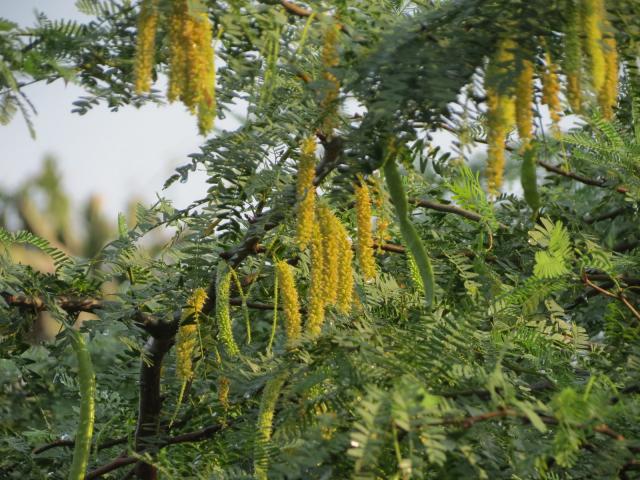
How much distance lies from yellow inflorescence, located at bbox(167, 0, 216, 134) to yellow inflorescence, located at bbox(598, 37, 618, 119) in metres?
0.49

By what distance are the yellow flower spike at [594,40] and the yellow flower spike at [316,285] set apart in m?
0.50

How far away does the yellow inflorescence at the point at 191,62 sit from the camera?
117 centimetres

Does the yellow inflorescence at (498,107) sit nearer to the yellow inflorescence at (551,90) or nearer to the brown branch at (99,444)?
the yellow inflorescence at (551,90)

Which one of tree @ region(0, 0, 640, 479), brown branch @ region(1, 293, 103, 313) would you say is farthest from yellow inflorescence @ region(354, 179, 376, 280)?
brown branch @ region(1, 293, 103, 313)

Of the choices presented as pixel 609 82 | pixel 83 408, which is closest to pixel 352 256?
pixel 609 82

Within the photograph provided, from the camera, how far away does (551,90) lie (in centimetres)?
125

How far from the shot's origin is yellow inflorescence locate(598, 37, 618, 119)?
1.22m

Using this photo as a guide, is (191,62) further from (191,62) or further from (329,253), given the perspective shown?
(329,253)

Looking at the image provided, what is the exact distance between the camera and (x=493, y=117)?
4.02 feet

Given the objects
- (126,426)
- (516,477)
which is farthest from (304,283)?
(516,477)

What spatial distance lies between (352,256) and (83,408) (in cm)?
62

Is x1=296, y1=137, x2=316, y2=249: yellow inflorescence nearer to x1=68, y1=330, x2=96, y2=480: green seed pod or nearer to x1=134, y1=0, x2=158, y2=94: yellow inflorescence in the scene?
x1=134, y1=0, x2=158, y2=94: yellow inflorescence

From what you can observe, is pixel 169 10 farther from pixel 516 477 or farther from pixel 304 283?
pixel 304 283

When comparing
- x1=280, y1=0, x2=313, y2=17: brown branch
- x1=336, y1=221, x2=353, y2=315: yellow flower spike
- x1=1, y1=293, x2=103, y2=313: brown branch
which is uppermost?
x1=280, y1=0, x2=313, y2=17: brown branch
